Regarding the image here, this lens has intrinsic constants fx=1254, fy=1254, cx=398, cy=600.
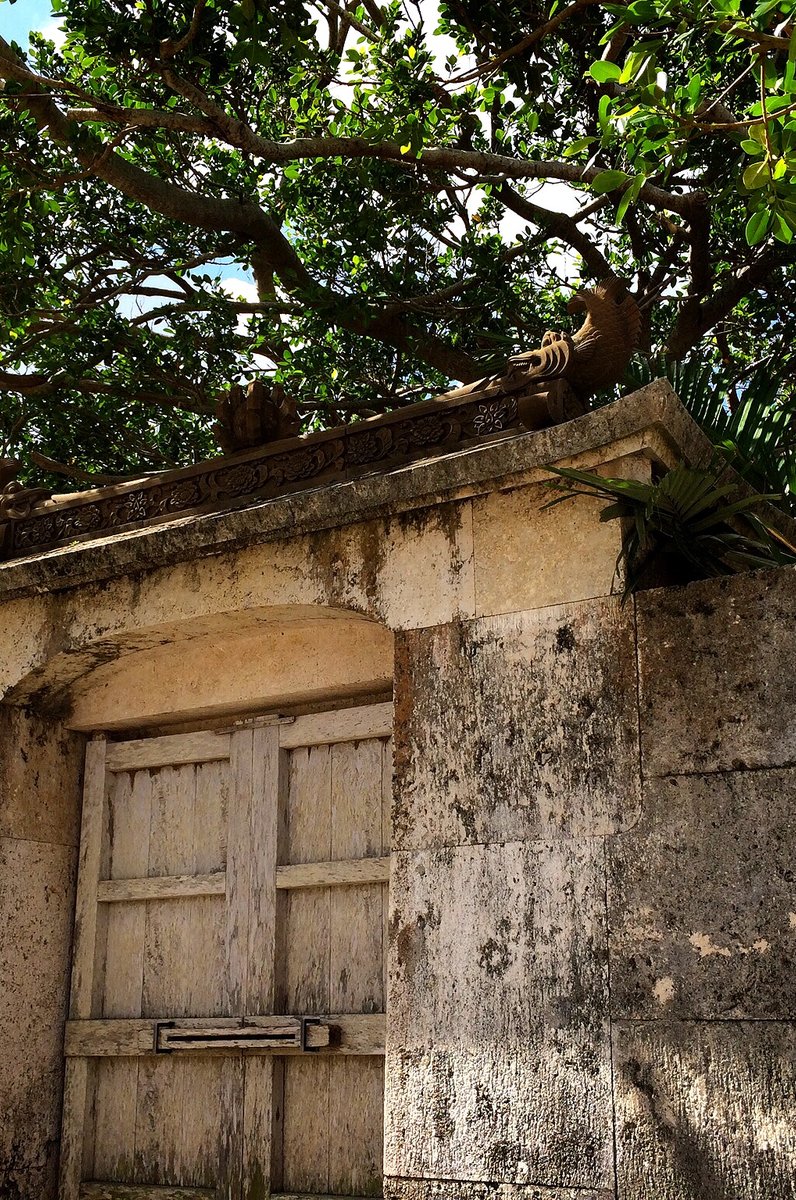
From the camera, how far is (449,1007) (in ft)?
13.4

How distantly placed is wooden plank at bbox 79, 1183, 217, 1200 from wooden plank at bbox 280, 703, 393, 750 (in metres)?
1.82

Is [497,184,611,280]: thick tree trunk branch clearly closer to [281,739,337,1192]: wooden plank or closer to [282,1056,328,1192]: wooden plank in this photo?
[281,739,337,1192]: wooden plank

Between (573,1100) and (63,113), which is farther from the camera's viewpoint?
(63,113)

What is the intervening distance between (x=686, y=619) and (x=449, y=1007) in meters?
1.48

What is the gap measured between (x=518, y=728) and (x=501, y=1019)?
0.94 meters

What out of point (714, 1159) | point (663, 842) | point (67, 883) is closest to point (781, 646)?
point (663, 842)

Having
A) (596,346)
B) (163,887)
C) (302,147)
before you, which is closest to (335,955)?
(163,887)

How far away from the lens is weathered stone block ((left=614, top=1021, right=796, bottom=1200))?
136 inches

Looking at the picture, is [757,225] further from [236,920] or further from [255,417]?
[236,920]

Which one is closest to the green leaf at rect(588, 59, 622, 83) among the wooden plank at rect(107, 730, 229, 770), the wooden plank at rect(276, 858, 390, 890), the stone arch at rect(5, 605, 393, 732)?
the stone arch at rect(5, 605, 393, 732)

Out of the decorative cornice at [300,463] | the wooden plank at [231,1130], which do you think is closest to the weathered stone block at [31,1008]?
the wooden plank at [231,1130]

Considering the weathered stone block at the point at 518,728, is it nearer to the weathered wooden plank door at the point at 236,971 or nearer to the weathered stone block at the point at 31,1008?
the weathered wooden plank door at the point at 236,971

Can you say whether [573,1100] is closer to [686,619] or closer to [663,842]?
[663,842]

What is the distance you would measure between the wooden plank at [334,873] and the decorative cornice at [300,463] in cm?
154
